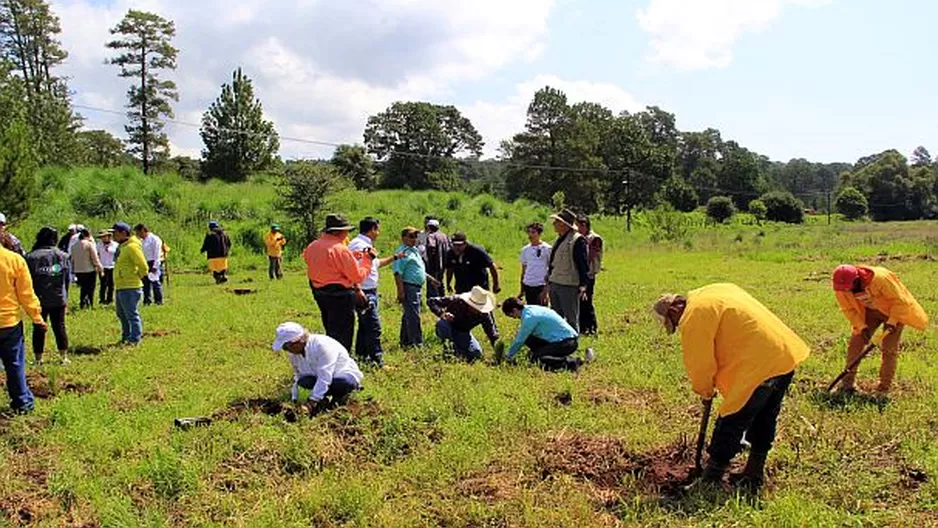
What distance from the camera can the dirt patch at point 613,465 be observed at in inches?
195

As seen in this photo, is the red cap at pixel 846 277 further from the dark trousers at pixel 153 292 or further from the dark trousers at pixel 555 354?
the dark trousers at pixel 153 292

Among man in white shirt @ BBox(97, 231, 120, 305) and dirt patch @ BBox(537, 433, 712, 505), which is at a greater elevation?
man in white shirt @ BBox(97, 231, 120, 305)

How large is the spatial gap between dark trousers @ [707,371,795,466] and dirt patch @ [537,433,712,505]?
0.41m

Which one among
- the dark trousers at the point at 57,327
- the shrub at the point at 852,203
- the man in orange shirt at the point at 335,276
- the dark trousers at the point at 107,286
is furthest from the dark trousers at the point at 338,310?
the shrub at the point at 852,203

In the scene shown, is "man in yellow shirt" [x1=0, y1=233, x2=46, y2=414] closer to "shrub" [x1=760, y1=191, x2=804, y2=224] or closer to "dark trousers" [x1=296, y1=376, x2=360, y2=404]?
"dark trousers" [x1=296, y1=376, x2=360, y2=404]

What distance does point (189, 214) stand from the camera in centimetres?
2662

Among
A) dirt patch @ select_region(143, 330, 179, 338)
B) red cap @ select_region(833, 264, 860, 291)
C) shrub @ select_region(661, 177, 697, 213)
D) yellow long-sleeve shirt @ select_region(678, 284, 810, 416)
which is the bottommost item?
dirt patch @ select_region(143, 330, 179, 338)

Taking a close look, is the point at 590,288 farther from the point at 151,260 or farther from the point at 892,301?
the point at 151,260

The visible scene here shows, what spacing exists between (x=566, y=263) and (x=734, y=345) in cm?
465

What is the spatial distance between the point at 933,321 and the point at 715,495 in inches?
330

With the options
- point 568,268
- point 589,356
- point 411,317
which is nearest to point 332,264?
point 411,317

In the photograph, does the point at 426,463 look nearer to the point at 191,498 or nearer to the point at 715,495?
the point at 191,498

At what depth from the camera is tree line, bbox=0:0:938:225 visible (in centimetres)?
3189

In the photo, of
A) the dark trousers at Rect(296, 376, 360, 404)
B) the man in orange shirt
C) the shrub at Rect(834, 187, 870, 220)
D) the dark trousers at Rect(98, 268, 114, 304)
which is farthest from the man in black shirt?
the shrub at Rect(834, 187, 870, 220)
